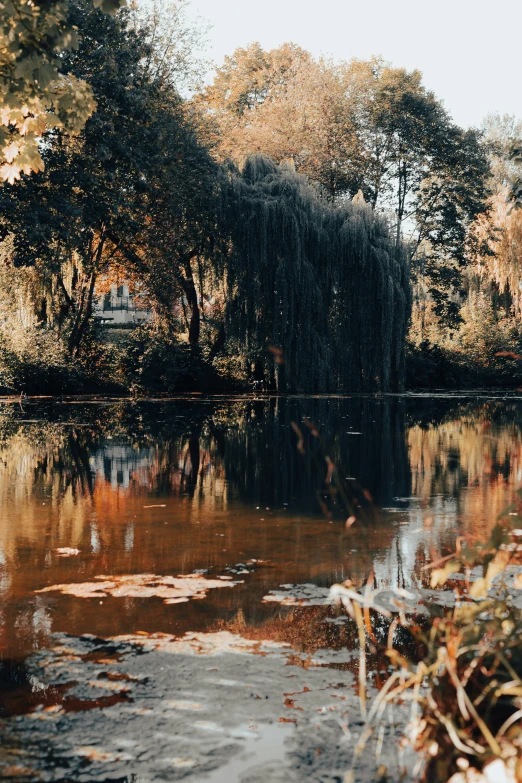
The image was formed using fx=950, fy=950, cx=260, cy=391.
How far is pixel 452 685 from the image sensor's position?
141 inches

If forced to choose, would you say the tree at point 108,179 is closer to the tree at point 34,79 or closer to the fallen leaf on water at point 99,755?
the tree at point 34,79

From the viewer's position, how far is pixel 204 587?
659 centimetres

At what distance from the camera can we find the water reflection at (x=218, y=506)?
6.22 m

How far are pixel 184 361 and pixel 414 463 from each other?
67.1 ft

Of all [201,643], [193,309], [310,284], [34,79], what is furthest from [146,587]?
[193,309]

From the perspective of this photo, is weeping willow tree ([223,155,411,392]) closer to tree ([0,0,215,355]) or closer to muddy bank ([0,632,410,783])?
tree ([0,0,215,355])

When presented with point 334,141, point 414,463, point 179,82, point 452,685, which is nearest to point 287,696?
point 452,685

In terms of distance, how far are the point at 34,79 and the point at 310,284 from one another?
24.6 metres

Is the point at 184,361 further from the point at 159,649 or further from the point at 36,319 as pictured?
the point at 159,649

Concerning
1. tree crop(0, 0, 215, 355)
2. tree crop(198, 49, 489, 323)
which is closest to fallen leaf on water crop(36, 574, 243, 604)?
tree crop(0, 0, 215, 355)

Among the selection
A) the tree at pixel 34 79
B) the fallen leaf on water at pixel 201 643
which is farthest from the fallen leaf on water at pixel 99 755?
the tree at pixel 34 79

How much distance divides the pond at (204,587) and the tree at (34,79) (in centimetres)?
327

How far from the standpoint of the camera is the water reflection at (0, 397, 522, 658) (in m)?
6.22

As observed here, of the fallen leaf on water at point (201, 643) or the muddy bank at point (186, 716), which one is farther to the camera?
the fallen leaf on water at point (201, 643)
